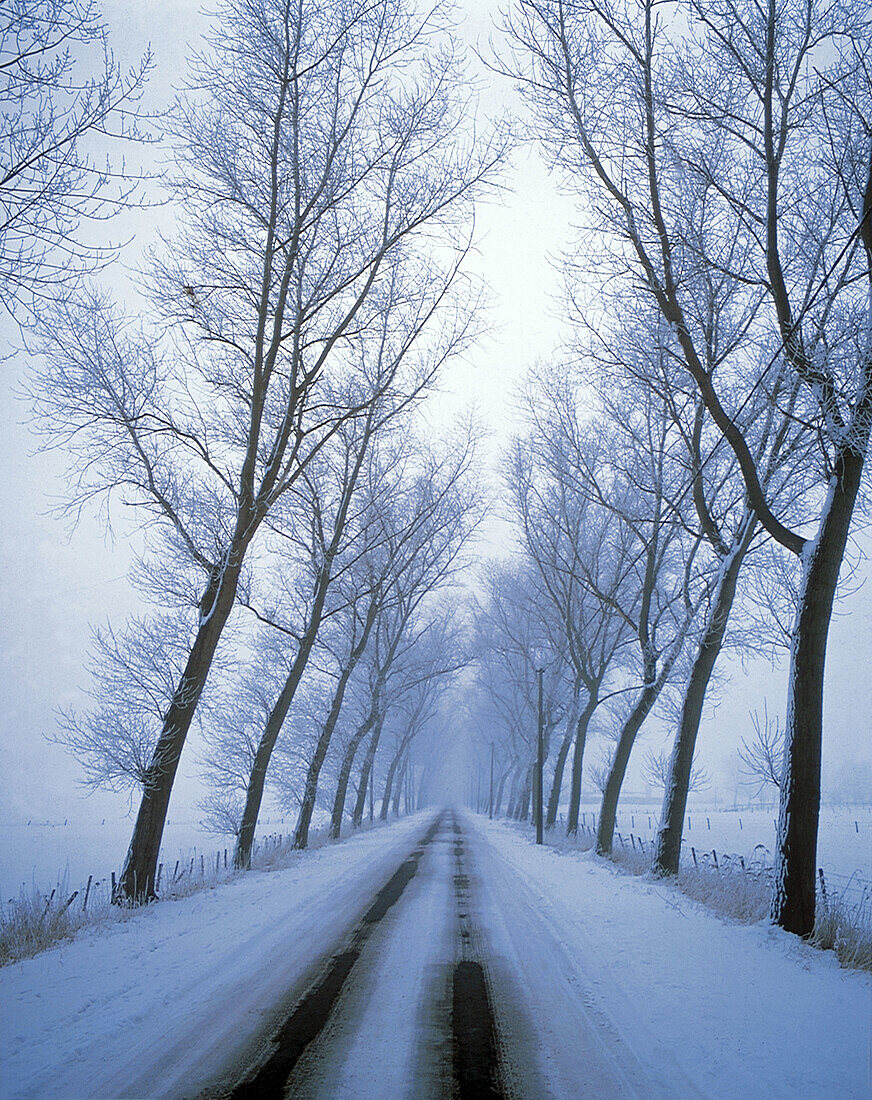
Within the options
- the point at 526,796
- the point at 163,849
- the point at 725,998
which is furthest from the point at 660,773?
the point at 163,849

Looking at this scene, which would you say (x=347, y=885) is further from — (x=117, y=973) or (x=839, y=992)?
(x=839, y=992)

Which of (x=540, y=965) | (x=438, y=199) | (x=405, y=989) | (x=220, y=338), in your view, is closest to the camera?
(x=405, y=989)

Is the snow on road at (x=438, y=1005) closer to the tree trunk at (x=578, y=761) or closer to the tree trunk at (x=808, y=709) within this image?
the tree trunk at (x=808, y=709)

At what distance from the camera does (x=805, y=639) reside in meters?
6.77

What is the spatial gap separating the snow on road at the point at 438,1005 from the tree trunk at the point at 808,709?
0.48m

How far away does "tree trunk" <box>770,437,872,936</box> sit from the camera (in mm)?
6336

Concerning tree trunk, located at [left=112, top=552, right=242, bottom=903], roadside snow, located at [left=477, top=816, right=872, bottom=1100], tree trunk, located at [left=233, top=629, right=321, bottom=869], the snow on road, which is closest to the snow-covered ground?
tree trunk, located at [left=233, top=629, right=321, bottom=869]

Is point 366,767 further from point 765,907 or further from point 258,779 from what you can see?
point 765,907

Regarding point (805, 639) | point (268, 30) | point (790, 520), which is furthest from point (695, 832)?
point (268, 30)

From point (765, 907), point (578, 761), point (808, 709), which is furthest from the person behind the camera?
point (578, 761)

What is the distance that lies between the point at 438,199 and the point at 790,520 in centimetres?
835

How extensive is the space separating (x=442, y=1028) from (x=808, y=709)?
4887 millimetres

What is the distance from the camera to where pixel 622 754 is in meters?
14.5

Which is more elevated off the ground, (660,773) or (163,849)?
(660,773)
